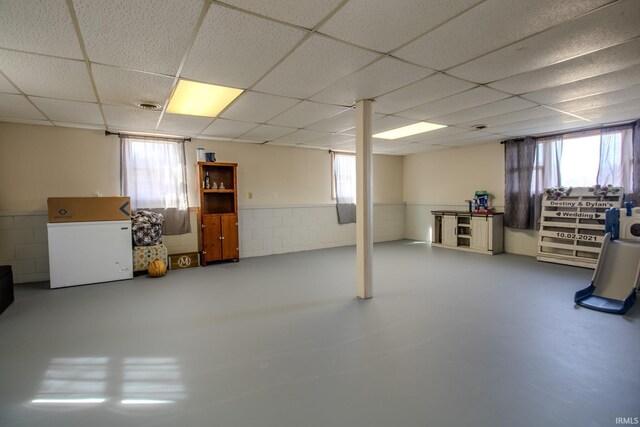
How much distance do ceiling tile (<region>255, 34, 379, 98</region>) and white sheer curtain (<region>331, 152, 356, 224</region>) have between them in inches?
162

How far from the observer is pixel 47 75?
8.93 ft

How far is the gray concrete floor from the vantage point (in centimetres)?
176

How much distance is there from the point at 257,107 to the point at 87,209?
2924 millimetres

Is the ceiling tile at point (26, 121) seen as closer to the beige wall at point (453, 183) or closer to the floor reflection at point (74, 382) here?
the floor reflection at point (74, 382)

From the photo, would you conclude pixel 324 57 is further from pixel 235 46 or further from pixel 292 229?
pixel 292 229

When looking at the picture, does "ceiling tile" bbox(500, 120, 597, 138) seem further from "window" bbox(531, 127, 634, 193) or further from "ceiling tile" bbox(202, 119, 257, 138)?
"ceiling tile" bbox(202, 119, 257, 138)

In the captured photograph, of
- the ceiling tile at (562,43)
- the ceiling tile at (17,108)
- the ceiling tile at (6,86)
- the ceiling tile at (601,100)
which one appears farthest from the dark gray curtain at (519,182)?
the ceiling tile at (17,108)

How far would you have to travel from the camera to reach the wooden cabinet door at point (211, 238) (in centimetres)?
551

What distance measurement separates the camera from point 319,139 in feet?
19.6

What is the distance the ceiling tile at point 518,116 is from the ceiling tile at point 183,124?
4111mm

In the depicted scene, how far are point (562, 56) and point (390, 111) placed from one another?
1910 mm

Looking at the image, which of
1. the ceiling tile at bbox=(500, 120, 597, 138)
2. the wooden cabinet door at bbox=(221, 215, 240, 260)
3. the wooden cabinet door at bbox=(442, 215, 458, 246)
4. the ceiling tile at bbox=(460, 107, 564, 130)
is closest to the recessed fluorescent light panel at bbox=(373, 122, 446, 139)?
the ceiling tile at bbox=(460, 107, 564, 130)

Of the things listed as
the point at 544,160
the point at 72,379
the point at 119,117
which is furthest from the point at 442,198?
the point at 72,379

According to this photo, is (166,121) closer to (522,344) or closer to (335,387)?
(335,387)
